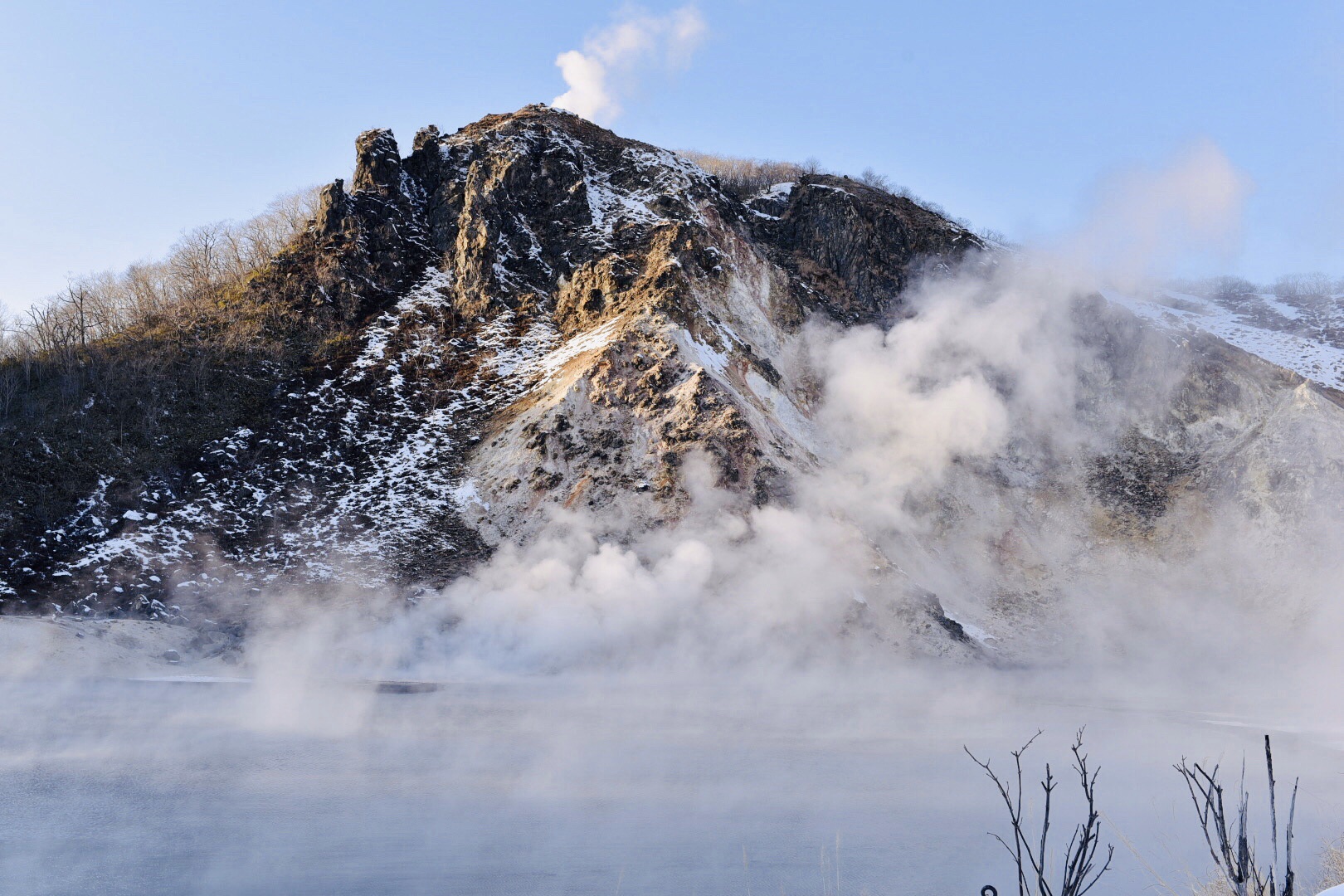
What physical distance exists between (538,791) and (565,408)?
25088mm

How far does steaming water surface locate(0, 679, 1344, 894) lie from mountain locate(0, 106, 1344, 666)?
33.4 ft

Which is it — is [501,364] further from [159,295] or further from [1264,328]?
[1264,328]

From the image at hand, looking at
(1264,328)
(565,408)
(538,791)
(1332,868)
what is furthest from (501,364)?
(1264,328)

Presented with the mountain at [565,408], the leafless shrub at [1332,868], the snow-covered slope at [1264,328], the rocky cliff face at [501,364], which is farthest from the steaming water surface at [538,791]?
the snow-covered slope at [1264,328]

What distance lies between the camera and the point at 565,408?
40.3 meters

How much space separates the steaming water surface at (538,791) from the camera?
12.8 m

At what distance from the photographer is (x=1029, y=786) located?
19.0 m

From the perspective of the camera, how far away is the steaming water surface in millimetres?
12844

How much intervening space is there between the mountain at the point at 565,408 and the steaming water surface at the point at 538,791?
10184 mm

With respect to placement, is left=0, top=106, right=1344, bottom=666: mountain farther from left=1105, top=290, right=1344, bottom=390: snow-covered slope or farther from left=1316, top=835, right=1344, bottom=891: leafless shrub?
left=1316, top=835, right=1344, bottom=891: leafless shrub

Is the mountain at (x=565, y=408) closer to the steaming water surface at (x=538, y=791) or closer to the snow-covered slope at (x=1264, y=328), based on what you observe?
the snow-covered slope at (x=1264, y=328)

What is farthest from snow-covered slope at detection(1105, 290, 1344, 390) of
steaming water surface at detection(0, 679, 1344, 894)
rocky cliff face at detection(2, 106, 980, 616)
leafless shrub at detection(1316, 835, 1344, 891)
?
leafless shrub at detection(1316, 835, 1344, 891)

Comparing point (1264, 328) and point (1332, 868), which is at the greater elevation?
point (1264, 328)

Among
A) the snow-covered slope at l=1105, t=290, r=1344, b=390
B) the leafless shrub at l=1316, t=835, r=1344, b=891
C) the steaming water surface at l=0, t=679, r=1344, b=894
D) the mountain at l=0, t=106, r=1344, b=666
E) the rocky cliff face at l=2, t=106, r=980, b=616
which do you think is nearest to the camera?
the leafless shrub at l=1316, t=835, r=1344, b=891
